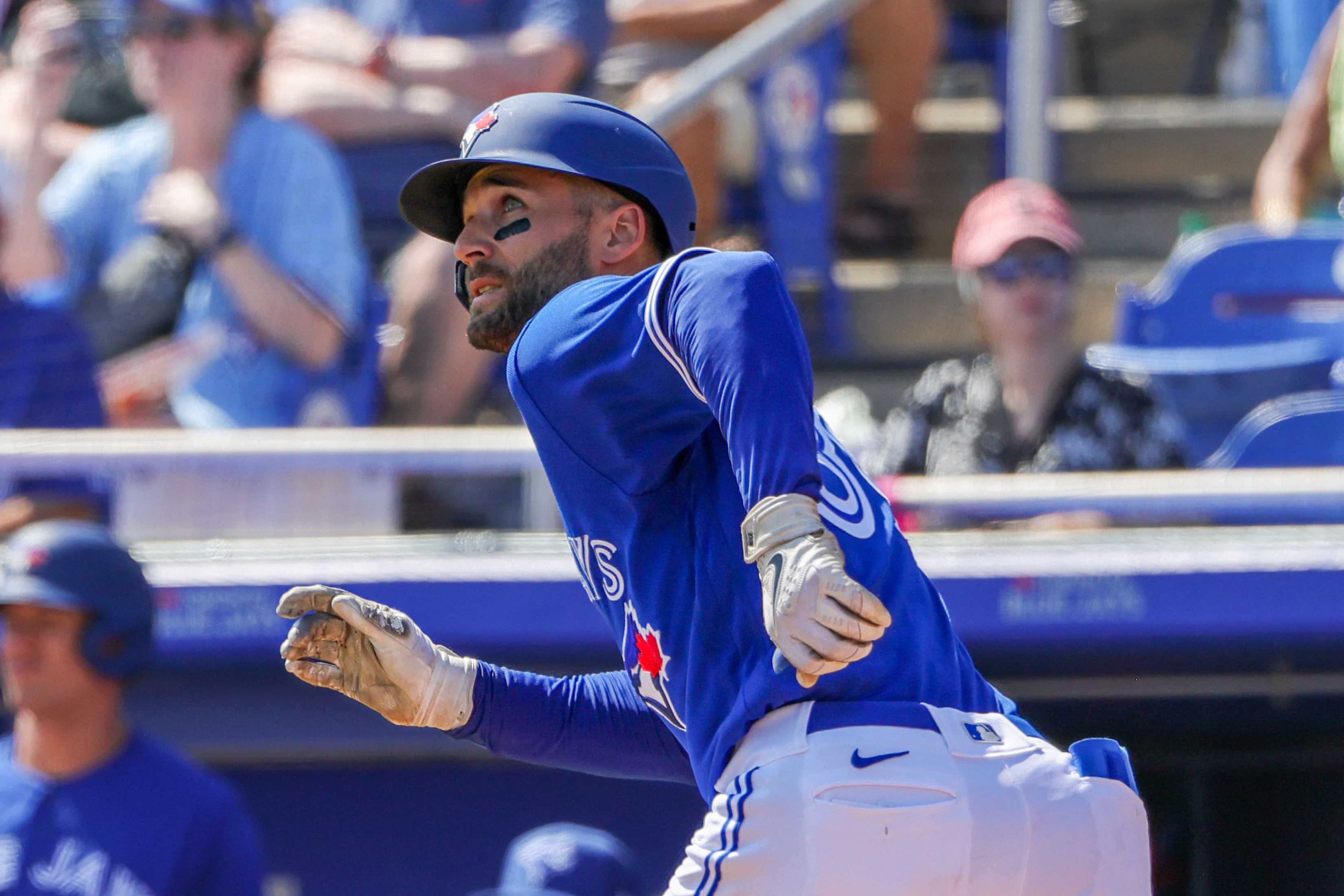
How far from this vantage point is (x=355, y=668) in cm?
212

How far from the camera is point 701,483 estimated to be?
1.87m

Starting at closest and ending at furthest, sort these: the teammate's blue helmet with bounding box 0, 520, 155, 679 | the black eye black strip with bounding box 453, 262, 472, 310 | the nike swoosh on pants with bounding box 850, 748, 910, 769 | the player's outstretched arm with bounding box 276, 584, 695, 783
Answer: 1. the nike swoosh on pants with bounding box 850, 748, 910, 769
2. the player's outstretched arm with bounding box 276, 584, 695, 783
3. the black eye black strip with bounding box 453, 262, 472, 310
4. the teammate's blue helmet with bounding box 0, 520, 155, 679

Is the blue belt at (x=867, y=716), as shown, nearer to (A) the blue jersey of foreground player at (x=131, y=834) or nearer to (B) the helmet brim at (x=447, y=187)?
(B) the helmet brim at (x=447, y=187)

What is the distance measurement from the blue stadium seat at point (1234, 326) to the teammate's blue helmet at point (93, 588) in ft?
7.19

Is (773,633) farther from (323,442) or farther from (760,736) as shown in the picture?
(323,442)

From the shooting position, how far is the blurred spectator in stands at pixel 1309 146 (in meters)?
4.27

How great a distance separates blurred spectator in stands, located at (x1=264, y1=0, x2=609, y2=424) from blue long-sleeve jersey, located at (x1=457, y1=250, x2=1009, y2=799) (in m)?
2.49

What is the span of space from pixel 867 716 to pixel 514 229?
2.35 ft

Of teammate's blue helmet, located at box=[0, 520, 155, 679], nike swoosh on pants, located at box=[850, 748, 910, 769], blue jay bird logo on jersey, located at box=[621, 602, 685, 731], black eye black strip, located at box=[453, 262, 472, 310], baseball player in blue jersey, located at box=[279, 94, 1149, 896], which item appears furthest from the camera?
teammate's blue helmet, located at box=[0, 520, 155, 679]

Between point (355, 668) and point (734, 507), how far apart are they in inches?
22.7

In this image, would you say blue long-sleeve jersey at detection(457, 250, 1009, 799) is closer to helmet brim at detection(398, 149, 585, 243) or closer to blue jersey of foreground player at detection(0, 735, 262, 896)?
helmet brim at detection(398, 149, 585, 243)

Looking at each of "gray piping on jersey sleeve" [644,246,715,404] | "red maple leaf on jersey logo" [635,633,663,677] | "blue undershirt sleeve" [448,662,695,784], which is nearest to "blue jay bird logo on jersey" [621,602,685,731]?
"red maple leaf on jersey logo" [635,633,663,677]

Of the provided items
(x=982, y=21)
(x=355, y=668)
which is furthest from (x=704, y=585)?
(x=982, y=21)

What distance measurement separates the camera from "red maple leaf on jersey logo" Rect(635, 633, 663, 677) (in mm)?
1952
